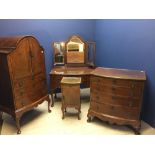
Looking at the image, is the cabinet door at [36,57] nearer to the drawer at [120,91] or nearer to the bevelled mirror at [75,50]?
the bevelled mirror at [75,50]

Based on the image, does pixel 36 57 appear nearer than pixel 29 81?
No

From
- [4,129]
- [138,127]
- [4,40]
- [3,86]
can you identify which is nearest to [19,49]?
[4,40]

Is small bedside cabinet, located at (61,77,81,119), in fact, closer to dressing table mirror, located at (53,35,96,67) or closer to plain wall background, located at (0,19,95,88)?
dressing table mirror, located at (53,35,96,67)

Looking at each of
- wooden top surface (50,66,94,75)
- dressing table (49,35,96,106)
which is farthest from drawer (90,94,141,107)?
dressing table (49,35,96,106)

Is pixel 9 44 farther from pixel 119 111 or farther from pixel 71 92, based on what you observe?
pixel 119 111

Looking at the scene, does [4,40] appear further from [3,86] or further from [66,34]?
[66,34]

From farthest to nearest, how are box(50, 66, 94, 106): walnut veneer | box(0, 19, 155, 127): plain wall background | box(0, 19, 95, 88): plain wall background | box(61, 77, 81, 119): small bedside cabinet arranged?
box(0, 19, 95, 88): plain wall background → box(50, 66, 94, 106): walnut veneer → box(61, 77, 81, 119): small bedside cabinet → box(0, 19, 155, 127): plain wall background

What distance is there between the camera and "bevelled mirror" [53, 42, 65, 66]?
4014mm

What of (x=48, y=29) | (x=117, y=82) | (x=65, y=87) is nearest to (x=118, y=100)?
(x=117, y=82)

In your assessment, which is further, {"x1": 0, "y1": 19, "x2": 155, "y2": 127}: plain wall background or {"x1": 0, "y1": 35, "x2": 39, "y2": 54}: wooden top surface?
{"x1": 0, "y1": 19, "x2": 155, "y2": 127}: plain wall background

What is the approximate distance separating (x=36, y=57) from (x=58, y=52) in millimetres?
924

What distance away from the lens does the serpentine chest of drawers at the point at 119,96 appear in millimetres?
2680

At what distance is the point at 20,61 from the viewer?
9.29 ft

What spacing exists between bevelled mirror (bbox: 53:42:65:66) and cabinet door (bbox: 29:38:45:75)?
0.71 metres
